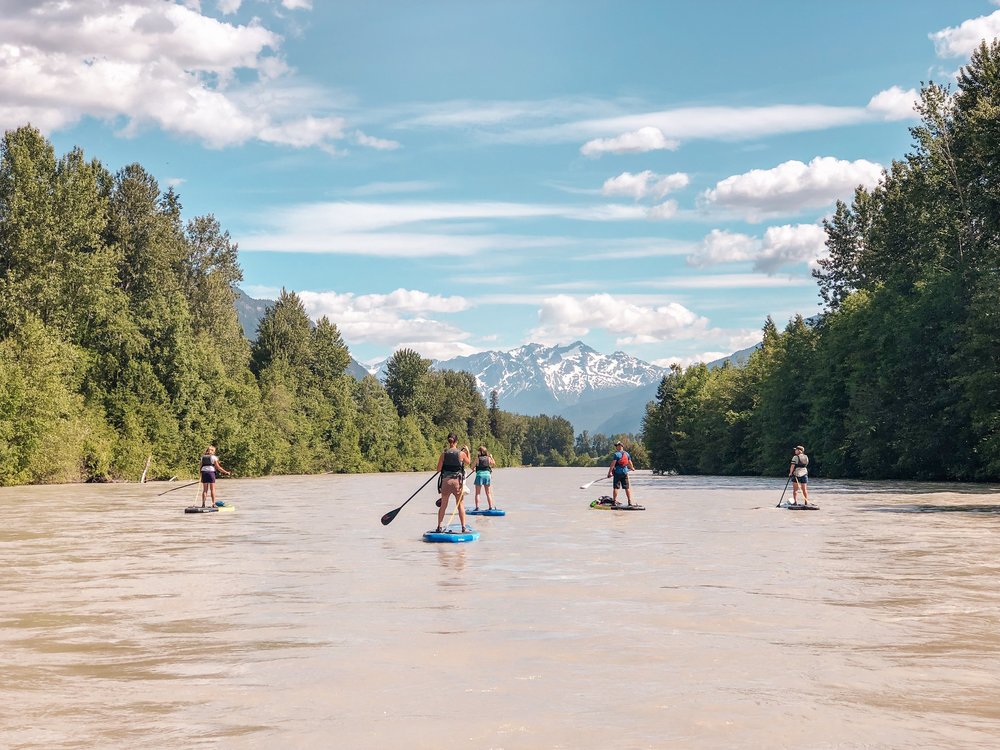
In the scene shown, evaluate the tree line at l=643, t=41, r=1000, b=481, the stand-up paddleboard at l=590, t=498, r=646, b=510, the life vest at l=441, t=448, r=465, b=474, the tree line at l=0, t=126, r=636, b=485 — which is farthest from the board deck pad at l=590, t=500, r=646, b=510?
the tree line at l=0, t=126, r=636, b=485

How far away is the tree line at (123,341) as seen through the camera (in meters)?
67.1

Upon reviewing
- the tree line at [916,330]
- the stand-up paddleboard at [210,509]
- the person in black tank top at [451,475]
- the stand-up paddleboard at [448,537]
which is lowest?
the stand-up paddleboard at [210,509]

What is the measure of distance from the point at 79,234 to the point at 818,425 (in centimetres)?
6040

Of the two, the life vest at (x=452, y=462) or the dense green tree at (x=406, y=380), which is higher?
the dense green tree at (x=406, y=380)

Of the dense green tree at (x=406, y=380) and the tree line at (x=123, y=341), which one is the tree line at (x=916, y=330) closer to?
the tree line at (x=123, y=341)

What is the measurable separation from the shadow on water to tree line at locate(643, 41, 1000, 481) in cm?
1396

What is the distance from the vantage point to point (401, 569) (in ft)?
72.2

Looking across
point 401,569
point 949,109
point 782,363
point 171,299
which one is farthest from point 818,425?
point 401,569

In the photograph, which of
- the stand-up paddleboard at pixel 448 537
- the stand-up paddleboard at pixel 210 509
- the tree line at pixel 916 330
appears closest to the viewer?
the stand-up paddleboard at pixel 448 537

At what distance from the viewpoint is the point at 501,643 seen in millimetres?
13531

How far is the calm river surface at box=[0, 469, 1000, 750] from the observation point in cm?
941

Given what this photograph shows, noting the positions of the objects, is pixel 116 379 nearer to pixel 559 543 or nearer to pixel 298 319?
pixel 298 319

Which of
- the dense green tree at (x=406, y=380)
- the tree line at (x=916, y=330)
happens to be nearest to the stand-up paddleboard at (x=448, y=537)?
the tree line at (x=916, y=330)

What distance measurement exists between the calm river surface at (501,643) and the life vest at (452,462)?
2.06 m
